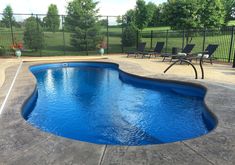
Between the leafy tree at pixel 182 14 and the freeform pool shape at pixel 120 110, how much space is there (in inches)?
274

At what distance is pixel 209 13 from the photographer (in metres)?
14.1

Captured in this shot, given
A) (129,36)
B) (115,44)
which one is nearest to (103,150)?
(129,36)

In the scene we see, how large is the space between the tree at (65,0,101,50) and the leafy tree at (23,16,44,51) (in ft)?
9.06

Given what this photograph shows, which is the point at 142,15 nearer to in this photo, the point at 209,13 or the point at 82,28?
the point at 82,28

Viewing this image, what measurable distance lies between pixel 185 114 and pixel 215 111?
1.00m

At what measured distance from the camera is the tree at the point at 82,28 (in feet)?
53.9

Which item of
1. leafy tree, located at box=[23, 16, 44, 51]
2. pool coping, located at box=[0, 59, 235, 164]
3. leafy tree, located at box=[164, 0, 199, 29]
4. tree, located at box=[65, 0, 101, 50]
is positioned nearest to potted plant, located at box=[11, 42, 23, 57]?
leafy tree, located at box=[23, 16, 44, 51]

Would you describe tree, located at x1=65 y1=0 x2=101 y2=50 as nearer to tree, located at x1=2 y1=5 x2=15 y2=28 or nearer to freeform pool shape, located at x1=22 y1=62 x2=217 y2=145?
tree, located at x1=2 y1=5 x2=15 y2=28

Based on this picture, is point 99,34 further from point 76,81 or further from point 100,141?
point 100,141

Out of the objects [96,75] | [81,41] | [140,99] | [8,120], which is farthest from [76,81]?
[81,41]

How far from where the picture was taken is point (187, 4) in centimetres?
1338

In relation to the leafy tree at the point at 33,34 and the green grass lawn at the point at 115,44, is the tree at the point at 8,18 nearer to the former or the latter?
the leafy tree at the point at 33,34

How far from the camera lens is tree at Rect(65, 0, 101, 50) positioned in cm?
1644

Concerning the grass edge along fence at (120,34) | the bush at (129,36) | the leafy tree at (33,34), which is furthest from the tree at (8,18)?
the bush at (129,36)
